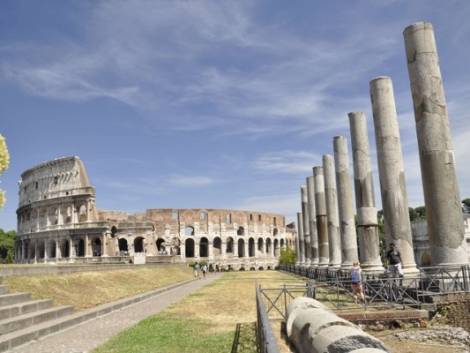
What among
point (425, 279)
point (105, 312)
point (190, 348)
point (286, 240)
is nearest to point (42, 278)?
point (105, 312)

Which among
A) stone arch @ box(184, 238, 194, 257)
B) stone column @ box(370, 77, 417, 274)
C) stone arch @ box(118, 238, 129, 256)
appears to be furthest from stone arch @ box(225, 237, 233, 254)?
stone column @ box(370, 77, 417, 274)

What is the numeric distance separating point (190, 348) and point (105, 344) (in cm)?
157

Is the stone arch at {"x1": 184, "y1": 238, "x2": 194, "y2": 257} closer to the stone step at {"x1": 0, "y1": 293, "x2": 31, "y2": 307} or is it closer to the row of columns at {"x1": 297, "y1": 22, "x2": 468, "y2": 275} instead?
the row of columns at {"x1": 297, "y1": 22, "x2": 468, "y2": 275}

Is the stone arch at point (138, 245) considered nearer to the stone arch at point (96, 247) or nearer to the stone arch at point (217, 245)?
the stone arch at point (96, 247)

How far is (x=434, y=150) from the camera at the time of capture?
10.5 m

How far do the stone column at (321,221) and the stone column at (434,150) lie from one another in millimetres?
15492

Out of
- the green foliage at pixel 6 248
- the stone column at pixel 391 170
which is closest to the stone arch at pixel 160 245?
the green foliage at pixel 6 248

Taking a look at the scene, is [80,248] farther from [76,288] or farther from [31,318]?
[31,318]

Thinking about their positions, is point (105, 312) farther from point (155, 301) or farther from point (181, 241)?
point (181, 241)

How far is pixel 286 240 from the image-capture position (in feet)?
249

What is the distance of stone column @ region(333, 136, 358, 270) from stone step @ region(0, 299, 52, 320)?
41.5ft

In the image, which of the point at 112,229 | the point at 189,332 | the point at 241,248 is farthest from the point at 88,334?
the point at 241,248

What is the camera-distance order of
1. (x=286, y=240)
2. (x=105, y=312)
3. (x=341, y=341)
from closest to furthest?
(x=341, y=341) → (x=105, y=312) → (x=286, y=240)

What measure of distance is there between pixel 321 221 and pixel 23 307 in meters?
19.2
